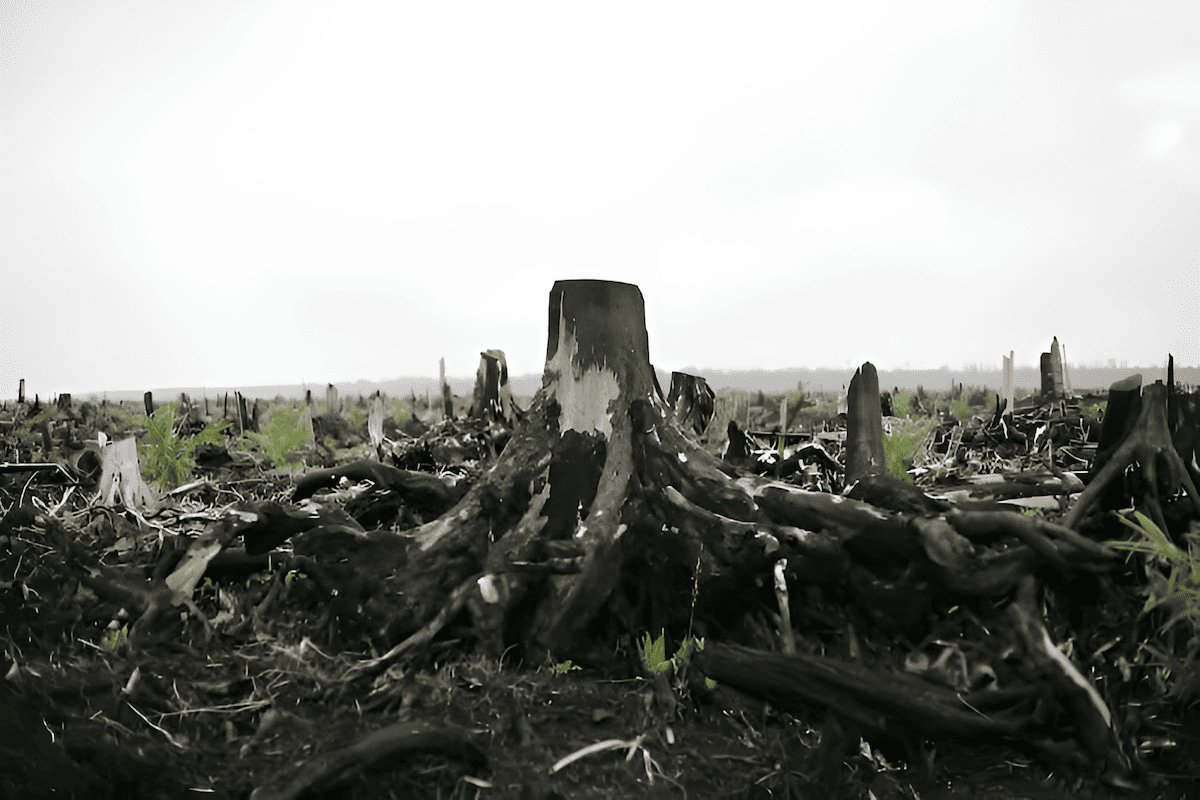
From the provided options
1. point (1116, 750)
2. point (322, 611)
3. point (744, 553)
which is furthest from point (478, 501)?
point (1116, 750)

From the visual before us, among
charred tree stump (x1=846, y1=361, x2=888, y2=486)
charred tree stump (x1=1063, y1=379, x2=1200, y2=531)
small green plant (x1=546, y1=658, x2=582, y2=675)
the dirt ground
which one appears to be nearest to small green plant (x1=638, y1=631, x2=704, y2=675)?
the dirt ground

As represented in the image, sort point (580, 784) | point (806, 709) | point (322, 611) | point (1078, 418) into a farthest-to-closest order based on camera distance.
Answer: point (1078, 418) → point (322, 611) → point (806, 709) → point (580, 784)

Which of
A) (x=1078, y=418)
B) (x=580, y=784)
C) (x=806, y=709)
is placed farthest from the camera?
(x=1078, y=418)

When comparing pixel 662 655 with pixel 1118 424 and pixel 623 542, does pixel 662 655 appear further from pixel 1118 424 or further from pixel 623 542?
pixel 1118 424

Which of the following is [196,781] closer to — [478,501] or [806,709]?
[478,501]

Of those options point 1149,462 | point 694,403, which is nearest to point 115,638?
point 694,403

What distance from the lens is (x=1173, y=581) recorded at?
3.80 m

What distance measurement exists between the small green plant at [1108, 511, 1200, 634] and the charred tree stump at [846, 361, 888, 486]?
228 centimetres

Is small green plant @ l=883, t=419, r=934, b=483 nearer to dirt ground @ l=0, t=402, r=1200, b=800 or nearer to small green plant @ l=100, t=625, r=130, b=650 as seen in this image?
dirt ground @ l=0, t=402, r=1200, b=800

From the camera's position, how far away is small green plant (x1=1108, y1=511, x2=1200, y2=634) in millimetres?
3740

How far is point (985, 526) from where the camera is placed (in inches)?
163

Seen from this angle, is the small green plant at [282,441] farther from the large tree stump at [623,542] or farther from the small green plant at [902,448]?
the small green plant at [902,448]

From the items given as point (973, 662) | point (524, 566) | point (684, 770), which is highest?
point (524, 566)

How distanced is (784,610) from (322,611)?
3.00 metres
